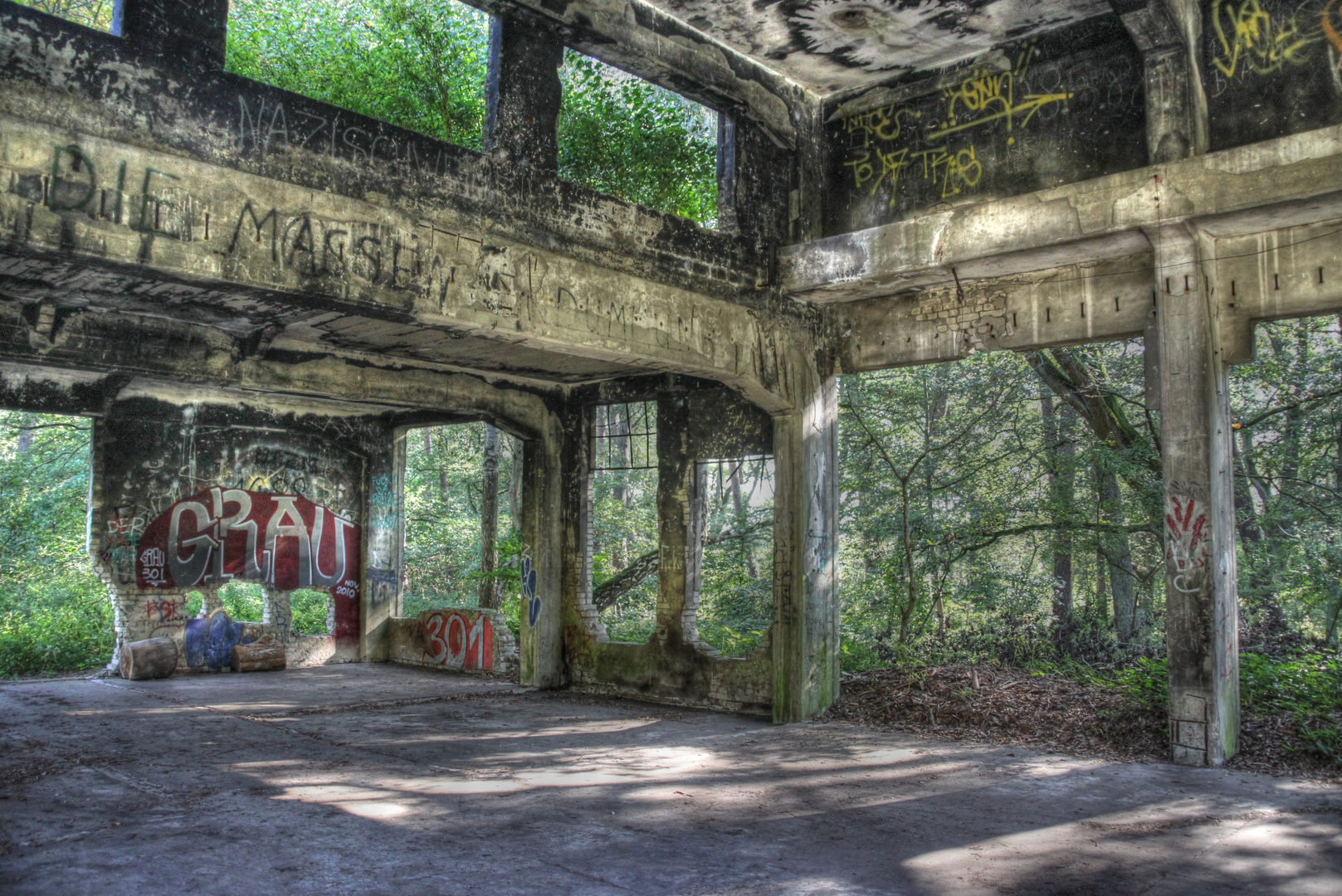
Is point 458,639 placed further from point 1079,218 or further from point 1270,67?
point 1270,67

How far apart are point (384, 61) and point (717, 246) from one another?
3570 millimetres

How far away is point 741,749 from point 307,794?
11.7 feet

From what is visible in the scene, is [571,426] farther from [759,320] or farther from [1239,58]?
[1239,58]

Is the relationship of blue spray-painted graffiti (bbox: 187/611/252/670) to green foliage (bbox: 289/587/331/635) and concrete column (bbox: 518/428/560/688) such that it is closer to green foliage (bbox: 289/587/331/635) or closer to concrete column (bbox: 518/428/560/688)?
green foliage (bbox: 289/587/331/635)

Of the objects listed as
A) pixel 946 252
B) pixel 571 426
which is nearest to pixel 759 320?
pixel 946 252

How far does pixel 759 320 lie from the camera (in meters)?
9.57

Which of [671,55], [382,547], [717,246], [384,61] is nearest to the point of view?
[671,55]

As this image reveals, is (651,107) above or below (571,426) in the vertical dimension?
above

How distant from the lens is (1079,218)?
787 centimetres

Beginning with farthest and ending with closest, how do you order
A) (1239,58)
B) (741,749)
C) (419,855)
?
(741,749)
(1239,58)
(419,855)

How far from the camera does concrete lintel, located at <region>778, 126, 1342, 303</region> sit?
692 centimetres

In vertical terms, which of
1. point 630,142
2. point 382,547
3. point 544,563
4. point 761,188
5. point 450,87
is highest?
point 450,87

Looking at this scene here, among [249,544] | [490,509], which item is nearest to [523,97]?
[249,544]

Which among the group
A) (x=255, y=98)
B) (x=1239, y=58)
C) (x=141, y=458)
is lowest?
(x=141, y=458)
